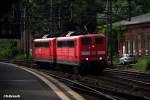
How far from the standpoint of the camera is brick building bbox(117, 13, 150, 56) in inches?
2675

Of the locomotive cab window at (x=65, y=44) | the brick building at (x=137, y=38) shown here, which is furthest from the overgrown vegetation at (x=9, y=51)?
the locomotive cab window at (x=65, y=44)

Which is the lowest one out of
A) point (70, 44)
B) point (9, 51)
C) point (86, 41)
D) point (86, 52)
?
point (86, 52)

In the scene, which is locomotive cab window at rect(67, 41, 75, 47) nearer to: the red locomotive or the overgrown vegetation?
the red locomotive

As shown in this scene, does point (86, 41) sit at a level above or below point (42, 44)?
below

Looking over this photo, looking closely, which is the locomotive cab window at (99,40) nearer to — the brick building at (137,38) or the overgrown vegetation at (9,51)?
the brick building at (137,38)

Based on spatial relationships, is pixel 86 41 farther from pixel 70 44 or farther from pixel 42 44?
pixel 42 44

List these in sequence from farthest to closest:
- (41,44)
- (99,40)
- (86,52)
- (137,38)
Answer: (137,38) → (41,44) → (99,40) → (86,52)

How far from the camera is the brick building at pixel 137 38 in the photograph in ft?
223

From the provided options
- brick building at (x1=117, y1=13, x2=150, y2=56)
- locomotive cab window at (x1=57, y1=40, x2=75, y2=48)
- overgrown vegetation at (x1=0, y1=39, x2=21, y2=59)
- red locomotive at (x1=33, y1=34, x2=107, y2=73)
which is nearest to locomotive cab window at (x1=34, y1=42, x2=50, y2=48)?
locomotive cab window at (x1=57, y1=40, x2=75, y2=48)

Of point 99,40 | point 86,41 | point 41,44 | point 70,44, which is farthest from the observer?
point 41,44

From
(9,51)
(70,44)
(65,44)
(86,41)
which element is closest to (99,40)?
(86,41)

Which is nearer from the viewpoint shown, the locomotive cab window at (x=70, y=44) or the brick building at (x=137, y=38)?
the locomotive cab window at (x=70, y=44)

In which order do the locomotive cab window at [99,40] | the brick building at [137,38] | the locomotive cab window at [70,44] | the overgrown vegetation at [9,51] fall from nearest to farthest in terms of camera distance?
1. the locomotive cab window at [99,40]
2. the locomotive cab window at [70,44]
3. the brick building at [137,38]
4. the overgrown vegetation at [9,51]

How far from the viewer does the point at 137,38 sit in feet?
235
